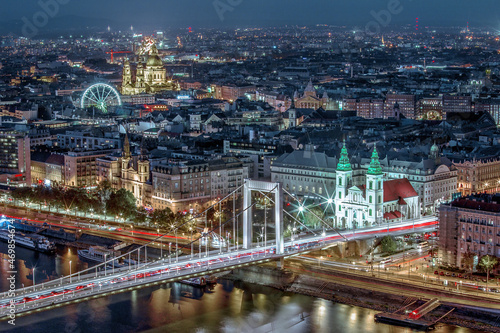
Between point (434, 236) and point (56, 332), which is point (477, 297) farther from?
point (56, 332)

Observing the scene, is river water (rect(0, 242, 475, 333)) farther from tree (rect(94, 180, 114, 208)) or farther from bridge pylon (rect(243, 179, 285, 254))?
tree (rect(94, 180, 114, 208))

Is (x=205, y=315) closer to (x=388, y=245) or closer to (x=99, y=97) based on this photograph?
(x=388, y=245)

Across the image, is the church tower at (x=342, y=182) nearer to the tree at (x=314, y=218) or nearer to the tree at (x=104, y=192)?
the tree at (x=314, y=218)

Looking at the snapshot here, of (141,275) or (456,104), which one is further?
(456,104)

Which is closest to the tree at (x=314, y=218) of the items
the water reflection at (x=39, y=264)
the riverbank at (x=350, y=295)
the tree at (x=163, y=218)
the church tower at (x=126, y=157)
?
the riverbank at (x=350, y=295)

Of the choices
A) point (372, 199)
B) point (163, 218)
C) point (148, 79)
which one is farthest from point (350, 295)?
point (148, 79)

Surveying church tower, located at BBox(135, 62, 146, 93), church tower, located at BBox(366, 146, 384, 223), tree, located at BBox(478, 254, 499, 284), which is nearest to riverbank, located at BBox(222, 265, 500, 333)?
tree, located at BBox(478, 254, 499, 284)
